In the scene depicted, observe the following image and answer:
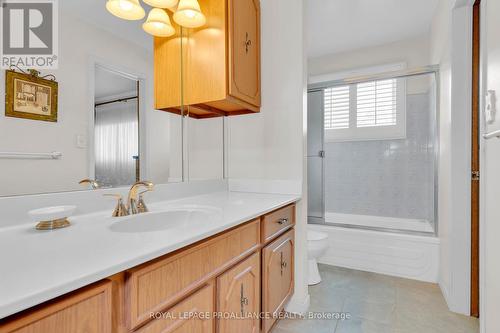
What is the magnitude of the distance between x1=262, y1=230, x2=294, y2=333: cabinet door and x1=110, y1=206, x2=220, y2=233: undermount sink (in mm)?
376

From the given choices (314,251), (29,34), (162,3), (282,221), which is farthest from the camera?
(314,251)

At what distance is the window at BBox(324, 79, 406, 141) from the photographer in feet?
9.48

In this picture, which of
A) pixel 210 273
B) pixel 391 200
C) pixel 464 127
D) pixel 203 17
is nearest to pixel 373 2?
pixel 464 127

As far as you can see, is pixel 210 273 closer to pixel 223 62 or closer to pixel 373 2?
Result: pixel 223 62

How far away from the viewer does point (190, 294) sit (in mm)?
793

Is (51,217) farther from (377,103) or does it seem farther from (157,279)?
(377,103)

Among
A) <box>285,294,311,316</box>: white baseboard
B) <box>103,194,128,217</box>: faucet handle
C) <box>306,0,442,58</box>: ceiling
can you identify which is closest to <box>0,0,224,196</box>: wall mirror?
<box>103,194,128,217</box>: faucet handle

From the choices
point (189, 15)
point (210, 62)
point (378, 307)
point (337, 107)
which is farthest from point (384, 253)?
point (189, 15)

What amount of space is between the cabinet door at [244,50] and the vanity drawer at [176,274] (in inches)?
35.6

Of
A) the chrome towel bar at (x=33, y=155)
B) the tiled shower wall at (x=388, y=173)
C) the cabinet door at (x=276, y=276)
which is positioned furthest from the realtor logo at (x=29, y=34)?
the tiled shower wall at (x=388, y=173)

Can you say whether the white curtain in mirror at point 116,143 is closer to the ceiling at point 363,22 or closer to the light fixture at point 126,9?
the light fixture at point 126,9

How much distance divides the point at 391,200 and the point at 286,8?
2.29 m

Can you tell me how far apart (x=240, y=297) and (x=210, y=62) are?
125 cm

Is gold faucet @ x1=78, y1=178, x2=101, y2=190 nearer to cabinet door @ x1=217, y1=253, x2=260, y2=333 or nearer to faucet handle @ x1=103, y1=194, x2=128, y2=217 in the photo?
faucet handle @ x1=103, y1=194, x2=128, y2=217
